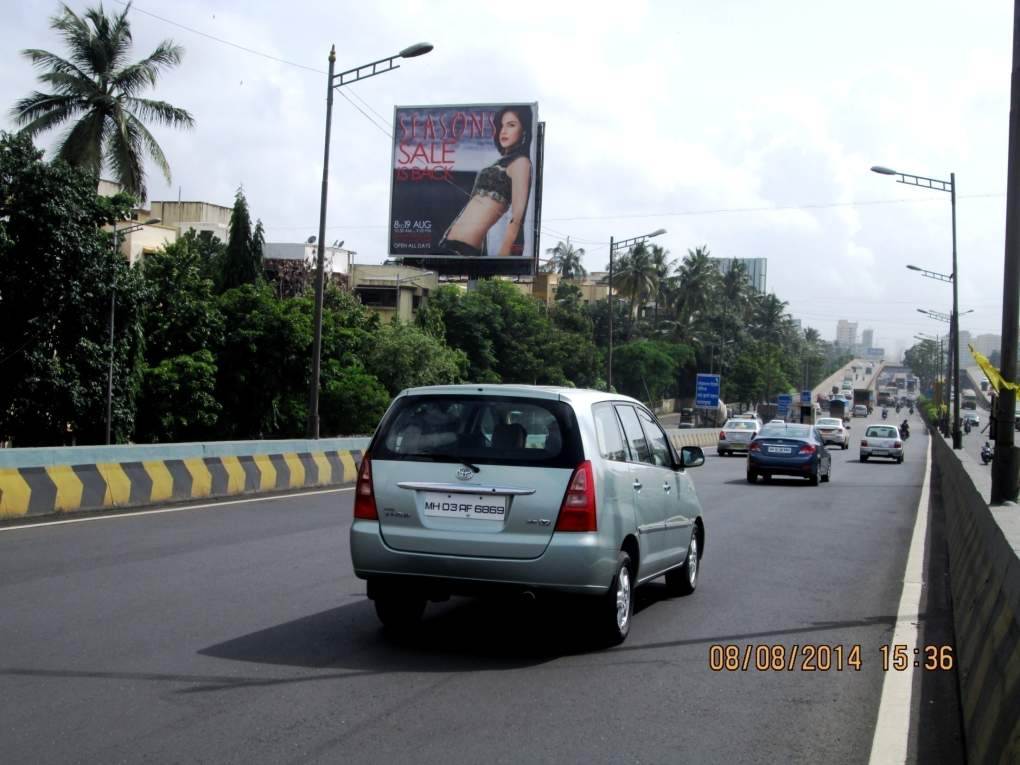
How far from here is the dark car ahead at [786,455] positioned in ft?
85.1

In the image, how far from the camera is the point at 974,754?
4773mm

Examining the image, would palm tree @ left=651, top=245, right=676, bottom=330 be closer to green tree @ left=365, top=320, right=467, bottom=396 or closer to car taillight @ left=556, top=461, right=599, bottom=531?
green tree @ left=365, top=320, right=467, bottom=396

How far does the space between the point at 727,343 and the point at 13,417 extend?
8740cm

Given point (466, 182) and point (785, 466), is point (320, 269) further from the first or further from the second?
point (466, 182)

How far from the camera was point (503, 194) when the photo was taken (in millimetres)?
48688

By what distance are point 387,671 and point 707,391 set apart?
64.3m

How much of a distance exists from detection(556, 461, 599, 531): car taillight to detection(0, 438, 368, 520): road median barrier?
28.5 ft

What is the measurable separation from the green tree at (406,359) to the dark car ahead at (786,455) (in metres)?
30.5

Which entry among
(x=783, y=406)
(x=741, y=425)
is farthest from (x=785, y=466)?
(x=783, y=406)

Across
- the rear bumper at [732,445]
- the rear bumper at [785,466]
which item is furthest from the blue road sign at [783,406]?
the rear bumper at [785,466]

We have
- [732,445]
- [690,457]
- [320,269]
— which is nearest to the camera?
[690,457]

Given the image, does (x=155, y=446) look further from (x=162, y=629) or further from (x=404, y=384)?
(x=404, y=384)

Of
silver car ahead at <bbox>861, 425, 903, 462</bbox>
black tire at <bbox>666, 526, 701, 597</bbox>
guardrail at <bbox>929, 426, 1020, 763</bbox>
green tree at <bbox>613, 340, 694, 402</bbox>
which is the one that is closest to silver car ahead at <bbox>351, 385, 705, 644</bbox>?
black tire at <bbox>666, 526, 701, 597</bbox>
